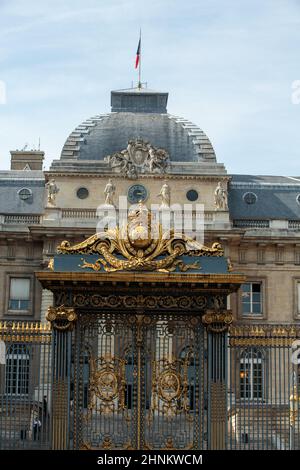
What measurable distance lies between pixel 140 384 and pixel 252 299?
89.7 ft

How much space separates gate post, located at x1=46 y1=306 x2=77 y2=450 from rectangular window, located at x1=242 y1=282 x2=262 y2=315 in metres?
27.4

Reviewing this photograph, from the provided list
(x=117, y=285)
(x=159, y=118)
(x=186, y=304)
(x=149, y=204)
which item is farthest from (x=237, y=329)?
(x=159, y=118)

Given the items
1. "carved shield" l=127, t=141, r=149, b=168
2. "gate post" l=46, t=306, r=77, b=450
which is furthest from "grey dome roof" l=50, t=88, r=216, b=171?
"gate post" l=46, t=306, r=77, b=450

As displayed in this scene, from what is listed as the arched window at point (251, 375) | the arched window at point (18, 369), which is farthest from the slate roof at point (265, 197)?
the arched window at point (18, 369)

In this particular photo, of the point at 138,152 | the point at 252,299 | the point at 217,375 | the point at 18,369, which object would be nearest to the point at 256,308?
the point at 252,299

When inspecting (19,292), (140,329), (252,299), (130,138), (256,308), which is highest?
(130,138)

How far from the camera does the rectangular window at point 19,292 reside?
153ft

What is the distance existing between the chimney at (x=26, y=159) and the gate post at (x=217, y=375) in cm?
4095

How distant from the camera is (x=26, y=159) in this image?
60.2 m

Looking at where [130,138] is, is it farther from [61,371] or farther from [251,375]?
[61,371]

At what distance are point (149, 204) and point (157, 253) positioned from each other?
26310 millimetres

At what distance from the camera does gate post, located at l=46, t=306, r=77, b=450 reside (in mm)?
19391

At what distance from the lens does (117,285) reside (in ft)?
65.0

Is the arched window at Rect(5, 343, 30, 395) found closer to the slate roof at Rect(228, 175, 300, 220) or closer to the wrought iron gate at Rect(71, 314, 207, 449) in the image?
the wrought iron gate at Rect(71, 314, 207, 449)
